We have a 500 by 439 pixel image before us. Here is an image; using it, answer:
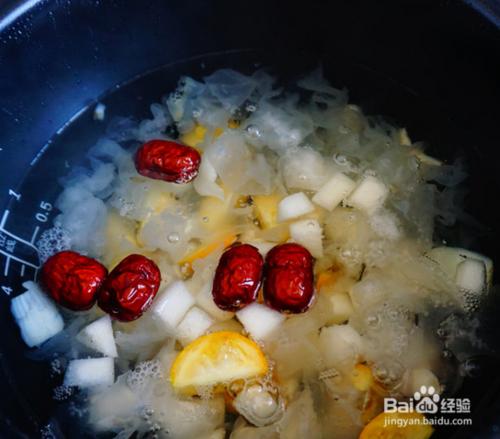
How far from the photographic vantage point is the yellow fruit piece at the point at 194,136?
1.74 metres

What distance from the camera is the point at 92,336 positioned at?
1.44 m

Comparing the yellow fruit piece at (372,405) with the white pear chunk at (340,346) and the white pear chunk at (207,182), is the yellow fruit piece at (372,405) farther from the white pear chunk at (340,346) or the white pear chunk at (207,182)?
the white pear chunk at (207,182)

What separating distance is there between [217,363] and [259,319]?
17 centimetres

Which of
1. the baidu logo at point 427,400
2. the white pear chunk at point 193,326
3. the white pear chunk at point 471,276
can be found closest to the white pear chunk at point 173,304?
the white pear chunk at point 193,326

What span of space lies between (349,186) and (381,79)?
0.42m

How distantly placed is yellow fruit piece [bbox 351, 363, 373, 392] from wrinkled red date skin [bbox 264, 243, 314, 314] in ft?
0.65

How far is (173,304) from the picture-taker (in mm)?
1445

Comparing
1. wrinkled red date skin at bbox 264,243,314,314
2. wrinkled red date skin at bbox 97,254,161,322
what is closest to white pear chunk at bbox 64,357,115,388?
wrinkled red date skin at bbox 97,254,161,322

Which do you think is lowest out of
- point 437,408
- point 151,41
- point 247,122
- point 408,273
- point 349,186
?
point 437,408

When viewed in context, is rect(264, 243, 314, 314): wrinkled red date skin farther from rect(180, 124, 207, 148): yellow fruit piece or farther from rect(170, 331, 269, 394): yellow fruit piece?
rect(180, 124, 207, 148): yellow fruit piece

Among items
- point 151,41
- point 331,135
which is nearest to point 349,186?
point 331,135

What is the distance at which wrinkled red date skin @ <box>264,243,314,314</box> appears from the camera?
4.45ft

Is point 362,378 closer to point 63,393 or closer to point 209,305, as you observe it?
point 209,305

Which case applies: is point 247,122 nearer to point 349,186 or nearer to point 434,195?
point 349,186
